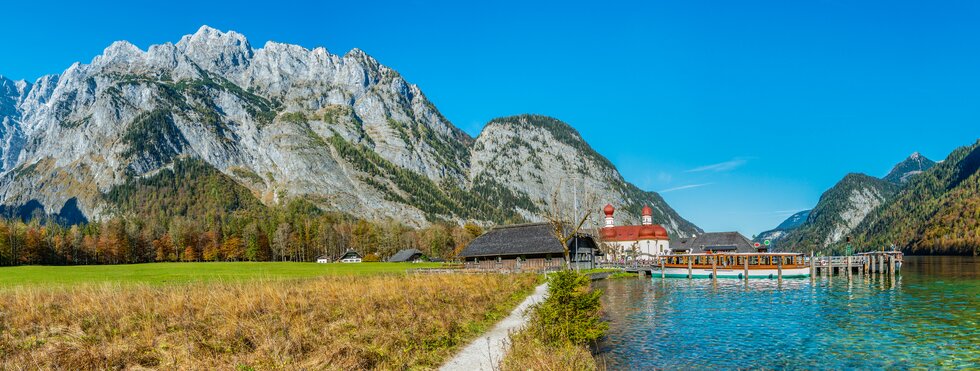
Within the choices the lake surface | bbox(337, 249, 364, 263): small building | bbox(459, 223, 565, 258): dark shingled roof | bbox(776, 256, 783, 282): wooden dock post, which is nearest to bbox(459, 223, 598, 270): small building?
bbox(459, 223, 565, 258): dark shingled roof

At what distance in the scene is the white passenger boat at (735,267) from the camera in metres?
67.8

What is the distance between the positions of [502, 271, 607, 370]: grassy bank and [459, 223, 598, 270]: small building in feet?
163

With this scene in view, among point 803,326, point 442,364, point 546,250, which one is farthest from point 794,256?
point 442,364

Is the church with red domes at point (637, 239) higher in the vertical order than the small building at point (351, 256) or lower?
higher

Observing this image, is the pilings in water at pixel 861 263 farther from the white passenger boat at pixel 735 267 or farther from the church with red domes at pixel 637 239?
the church with red domes at pixel 637 239

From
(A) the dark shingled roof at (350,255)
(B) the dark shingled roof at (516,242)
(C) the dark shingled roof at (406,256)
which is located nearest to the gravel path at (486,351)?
(B) the dark shingled roof at (516,242)

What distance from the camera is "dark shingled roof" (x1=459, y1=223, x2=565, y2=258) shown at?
238 feet

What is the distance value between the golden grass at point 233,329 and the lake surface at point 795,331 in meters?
7.21

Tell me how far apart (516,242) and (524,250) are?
9.92ft

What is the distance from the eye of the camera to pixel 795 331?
85.7 feet

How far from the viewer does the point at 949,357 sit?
781 inches

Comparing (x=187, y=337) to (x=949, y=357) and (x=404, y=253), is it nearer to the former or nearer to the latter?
(x=949, y=357)

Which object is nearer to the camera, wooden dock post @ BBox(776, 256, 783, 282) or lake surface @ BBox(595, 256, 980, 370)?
lake surface @ BBox(595, 256, 980, 370)

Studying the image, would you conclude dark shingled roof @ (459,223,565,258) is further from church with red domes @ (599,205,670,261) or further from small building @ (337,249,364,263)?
small building @ (337,249,364,263)
